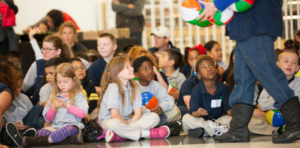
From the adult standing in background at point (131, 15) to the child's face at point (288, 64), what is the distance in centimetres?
419

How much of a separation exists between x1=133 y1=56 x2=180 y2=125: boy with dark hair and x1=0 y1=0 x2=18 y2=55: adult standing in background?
2.65 m

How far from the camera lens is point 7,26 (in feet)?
22.3

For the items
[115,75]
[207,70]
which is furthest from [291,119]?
[115,75]

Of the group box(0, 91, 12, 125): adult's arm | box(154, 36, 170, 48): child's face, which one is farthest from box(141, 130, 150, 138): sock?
box(154, 36, 170, 48): child's face

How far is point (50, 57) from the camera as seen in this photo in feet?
18.4

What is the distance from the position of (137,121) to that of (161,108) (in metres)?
0.35

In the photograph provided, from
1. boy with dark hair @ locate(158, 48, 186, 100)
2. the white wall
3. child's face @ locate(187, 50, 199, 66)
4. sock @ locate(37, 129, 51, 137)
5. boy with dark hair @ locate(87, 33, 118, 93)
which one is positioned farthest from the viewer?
the white wall

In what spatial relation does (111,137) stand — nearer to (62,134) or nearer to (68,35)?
(62,134)

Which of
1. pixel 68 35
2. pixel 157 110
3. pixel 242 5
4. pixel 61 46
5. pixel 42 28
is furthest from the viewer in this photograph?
pixel 42 28

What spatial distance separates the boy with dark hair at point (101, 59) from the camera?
5.49m

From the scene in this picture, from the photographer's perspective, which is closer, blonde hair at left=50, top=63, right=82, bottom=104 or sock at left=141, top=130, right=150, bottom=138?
sock at left=141, top=130, right=150, bottom=138

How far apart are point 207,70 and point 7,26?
3.39 meters

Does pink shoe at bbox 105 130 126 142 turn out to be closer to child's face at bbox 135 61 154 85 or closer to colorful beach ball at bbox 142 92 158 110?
colorful beach ball at bbox 142 92 158 110

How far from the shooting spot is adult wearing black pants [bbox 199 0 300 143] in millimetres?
3352
